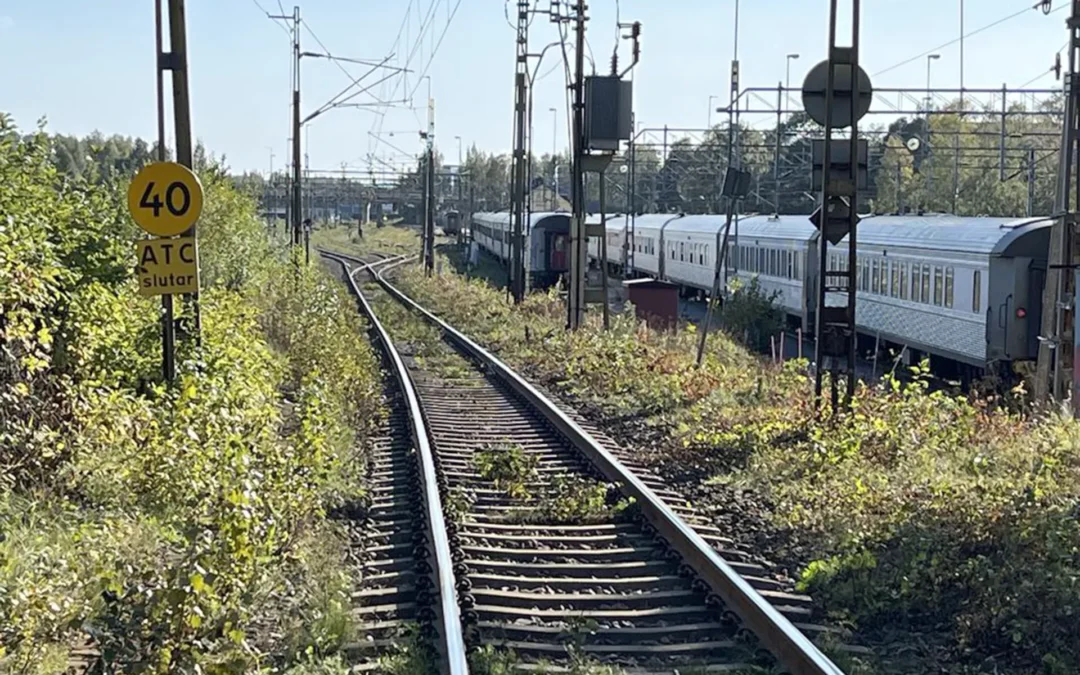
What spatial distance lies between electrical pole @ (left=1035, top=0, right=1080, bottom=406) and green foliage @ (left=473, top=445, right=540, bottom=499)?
640cm

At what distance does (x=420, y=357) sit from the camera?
22.4 meters

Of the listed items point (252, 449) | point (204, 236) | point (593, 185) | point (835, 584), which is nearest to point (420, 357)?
point (204, 236)

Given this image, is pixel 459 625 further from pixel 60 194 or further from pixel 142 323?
pixel 60 194

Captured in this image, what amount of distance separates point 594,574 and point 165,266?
14.4 ft

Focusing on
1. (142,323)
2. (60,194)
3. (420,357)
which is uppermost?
(60,194)

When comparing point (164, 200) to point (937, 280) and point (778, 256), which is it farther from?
point (778, 256)

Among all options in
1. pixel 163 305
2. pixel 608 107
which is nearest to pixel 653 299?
pixel 608 107

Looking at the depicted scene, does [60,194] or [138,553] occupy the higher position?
[60,194]

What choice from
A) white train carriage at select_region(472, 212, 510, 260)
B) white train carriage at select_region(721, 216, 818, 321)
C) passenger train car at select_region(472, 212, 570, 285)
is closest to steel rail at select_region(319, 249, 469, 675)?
white train carriage at select_region(721, 216, 818, 321)

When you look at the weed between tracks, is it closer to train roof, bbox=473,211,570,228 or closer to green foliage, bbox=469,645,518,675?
green foliage, bbox=469,645,518,675

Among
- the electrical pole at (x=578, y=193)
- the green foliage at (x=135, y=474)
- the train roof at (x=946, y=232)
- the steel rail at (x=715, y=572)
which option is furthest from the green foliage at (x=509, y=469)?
the electrical pole at (x=578, y=193)

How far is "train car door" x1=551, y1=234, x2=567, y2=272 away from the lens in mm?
44500

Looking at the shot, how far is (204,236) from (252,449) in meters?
13.6

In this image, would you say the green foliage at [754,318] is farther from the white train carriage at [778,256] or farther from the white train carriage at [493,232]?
the white train carriage at [493,232]
